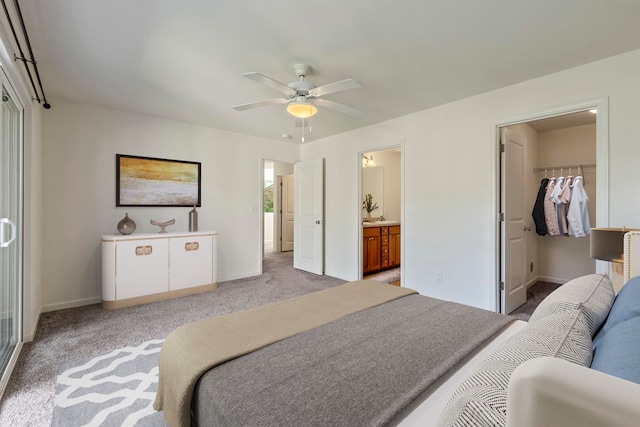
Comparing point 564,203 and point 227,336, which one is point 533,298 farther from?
point 227,336

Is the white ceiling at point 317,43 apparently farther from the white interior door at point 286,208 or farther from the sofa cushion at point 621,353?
the white interior door at point 286,208

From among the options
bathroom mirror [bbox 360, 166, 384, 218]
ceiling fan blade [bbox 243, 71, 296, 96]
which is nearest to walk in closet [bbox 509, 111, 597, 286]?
bathroom mirror [bbox 360, 166, 384, 218]

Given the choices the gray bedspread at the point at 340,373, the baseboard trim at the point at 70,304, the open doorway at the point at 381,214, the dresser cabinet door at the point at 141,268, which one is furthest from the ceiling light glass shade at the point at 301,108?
the baseboard trim at the point at 70,304

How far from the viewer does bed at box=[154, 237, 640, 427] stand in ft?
1.29

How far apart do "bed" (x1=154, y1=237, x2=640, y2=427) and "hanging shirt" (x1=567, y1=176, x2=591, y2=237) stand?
9.86 ft

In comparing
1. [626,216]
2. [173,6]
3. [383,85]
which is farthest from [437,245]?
[173,6]

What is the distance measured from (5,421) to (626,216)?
171 inches

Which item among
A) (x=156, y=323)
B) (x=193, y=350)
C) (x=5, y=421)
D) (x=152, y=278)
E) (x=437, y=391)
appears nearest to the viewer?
(x=437, y=391)

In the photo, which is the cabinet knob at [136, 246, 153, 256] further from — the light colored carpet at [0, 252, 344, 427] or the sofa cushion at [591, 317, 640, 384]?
the sofa cushion at [591, 317, 640, 384]

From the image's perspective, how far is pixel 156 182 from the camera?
3.93 metres

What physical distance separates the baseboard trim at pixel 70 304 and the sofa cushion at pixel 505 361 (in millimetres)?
4208

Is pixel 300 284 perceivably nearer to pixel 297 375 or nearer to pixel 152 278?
pixel 152 278

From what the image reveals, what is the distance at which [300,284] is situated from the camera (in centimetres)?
435

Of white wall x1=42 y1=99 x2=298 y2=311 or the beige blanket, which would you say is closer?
the beige blanket
